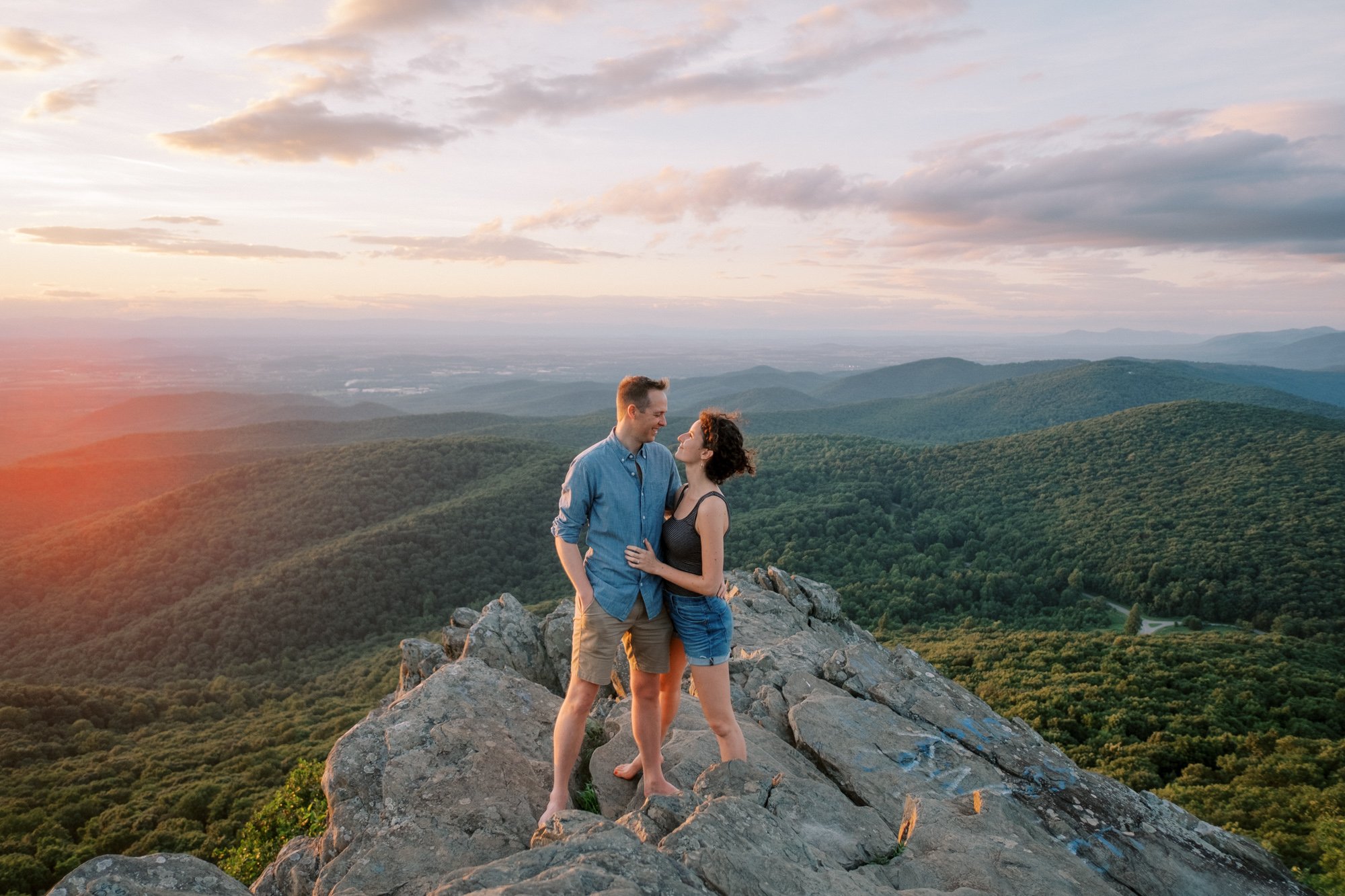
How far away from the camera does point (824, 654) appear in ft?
42.5

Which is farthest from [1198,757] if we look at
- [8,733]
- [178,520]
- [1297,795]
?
[178,520]

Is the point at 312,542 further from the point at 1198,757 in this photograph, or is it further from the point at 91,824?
the point at 1198,757

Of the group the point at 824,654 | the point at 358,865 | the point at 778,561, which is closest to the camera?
the point at 358,865

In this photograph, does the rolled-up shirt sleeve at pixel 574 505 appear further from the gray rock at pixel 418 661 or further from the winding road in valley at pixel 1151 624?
the winding road in valley at pixel 1151 624

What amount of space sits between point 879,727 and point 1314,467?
283 ft

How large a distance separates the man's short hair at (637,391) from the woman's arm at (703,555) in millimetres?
1173

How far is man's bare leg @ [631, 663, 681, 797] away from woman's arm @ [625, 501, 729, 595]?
1.16 metres

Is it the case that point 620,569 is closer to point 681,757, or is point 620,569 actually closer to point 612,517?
point 612,517

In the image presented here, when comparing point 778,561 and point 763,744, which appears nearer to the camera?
point 763,744

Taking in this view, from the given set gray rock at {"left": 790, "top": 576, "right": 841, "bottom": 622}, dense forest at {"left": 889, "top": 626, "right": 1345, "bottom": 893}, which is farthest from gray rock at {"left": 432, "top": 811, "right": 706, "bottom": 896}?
dense forest at {"left": 889, "top": 626, "right": 1345, "bottom": 893}

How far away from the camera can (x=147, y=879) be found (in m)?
5.66

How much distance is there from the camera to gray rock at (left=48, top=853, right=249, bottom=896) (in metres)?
5.34

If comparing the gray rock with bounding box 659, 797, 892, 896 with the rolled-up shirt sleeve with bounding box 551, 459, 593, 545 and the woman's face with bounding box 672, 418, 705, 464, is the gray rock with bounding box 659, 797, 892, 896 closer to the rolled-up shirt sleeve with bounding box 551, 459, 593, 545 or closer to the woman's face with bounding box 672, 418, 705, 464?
the rolled-up shirt sleeve with bounding box 551, 459, 593, 545

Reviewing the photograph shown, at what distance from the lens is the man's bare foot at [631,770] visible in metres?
7.11
